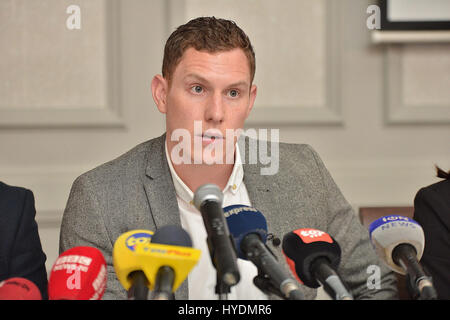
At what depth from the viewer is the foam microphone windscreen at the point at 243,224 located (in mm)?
906

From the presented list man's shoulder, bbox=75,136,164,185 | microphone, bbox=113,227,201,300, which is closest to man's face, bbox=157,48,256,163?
man's shoulder, bbox=75,136,164,185

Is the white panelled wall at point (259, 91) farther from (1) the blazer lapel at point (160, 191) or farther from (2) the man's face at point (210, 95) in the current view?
(2) the man's face at point (210, 95)

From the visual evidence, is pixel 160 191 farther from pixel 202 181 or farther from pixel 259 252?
pixel 259 252

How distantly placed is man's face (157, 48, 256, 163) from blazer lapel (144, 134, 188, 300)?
138 millimetres

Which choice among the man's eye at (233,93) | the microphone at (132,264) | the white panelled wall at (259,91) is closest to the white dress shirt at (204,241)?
the man's eye at (233,93)

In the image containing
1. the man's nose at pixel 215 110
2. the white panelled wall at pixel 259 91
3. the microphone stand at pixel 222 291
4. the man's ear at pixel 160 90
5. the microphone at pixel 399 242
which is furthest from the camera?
the white panelled wall at pixel 259 91

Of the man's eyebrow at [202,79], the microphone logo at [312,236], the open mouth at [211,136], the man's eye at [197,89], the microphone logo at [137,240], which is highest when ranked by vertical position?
the man's eyebrow at [202,79]

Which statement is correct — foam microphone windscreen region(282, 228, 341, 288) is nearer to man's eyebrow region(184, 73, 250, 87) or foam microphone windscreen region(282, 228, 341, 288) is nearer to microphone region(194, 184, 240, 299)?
microphone region(194, 184, 240, 299)

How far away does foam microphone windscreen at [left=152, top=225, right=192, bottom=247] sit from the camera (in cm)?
87

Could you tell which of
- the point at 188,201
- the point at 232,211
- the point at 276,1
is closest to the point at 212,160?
the point at 188,201

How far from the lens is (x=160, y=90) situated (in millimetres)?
1610

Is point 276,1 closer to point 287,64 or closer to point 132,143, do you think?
point 287,64

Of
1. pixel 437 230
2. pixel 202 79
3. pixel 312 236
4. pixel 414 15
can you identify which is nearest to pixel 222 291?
pixel 312 236

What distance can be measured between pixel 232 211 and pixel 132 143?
1.60m
